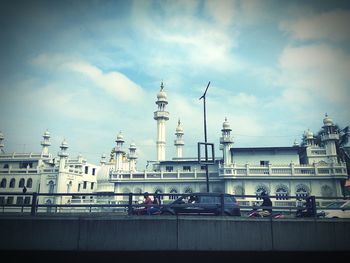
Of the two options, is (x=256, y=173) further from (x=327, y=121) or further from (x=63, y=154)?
(x=63, y=154)

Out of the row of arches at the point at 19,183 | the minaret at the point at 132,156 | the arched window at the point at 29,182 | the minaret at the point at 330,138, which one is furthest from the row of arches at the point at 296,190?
the row of arches at the point at 19,183

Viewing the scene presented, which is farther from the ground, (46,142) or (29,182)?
(46,142)

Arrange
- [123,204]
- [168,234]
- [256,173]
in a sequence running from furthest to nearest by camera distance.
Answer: [256,173]
[123,204]
[168,234]

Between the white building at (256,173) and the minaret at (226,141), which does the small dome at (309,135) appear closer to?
the white building at (256,173)

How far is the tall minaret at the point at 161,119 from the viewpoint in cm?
5344

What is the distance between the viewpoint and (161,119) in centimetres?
5522

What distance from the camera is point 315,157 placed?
43.8 metres

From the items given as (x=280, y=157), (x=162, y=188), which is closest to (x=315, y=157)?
(x=280, y=157)

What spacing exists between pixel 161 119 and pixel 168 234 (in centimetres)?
4588

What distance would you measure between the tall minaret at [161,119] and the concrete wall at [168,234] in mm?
43222

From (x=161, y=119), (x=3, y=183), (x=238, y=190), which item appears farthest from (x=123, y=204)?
(x=3, y=183)

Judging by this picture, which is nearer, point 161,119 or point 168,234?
point 168,234

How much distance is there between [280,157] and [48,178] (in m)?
39.4

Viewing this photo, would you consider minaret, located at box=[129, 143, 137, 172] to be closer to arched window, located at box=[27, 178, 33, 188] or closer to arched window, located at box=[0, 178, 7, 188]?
arched window, located at box=[27, 178, 33, 188]
